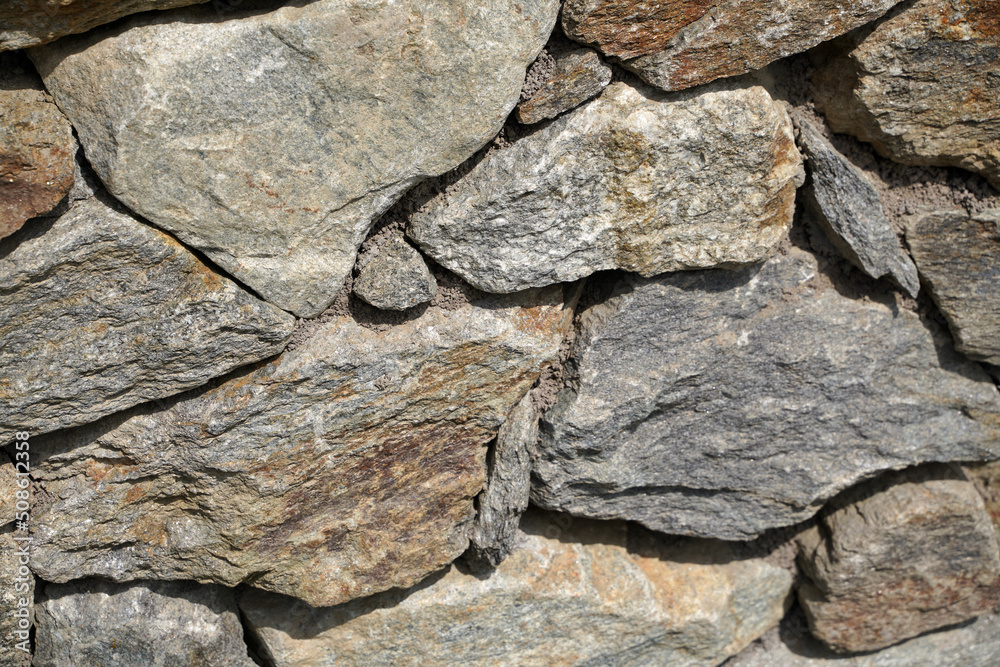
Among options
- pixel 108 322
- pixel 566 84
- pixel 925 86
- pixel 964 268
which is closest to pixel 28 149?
pixel 108 322

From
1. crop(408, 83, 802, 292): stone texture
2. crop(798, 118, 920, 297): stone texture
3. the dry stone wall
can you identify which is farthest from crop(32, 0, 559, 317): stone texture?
crop(798, 118, 920, 297): stone texture

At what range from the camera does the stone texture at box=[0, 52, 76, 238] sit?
1.24 metres

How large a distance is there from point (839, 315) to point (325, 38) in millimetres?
1396

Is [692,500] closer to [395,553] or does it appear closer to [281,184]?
[395,553]

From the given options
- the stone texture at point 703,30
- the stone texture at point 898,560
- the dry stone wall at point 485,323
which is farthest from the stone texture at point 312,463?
the stone texture at point 898,560

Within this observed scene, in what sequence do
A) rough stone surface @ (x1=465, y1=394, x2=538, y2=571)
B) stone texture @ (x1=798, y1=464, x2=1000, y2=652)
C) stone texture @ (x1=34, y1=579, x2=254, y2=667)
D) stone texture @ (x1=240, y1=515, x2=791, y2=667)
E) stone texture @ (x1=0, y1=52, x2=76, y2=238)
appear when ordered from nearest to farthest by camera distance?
stone texture @ (x1=0, y1=52, x2=76, y2=238) < stone texture @ (x1=34, y1=579, x2=254, y2=667) < rough stone surface @ (x1=465, y1=394, x2=538, y2=571) < stone texture @ (x1=240, y1=515, x2=791, y2=667) < stone texture @ (x1=798, y1=464, x2=1000, y2=652)

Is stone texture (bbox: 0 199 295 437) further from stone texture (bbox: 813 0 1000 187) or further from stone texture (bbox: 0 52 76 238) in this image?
stone texture (bbox: 813 0 1000 187)

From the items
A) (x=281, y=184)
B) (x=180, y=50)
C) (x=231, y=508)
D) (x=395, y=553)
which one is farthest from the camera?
(x=395, y=553)

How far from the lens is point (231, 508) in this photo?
5.48ft

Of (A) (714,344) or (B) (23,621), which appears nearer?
(B) (23,621)

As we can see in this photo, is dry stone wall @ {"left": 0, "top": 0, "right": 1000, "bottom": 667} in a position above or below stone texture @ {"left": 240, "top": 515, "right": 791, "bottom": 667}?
above

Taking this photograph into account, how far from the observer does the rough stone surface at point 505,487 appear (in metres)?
1.87

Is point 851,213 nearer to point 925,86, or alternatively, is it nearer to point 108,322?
point 925,86

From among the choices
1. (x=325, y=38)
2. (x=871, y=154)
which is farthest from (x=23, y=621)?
(x=871, y=154)
